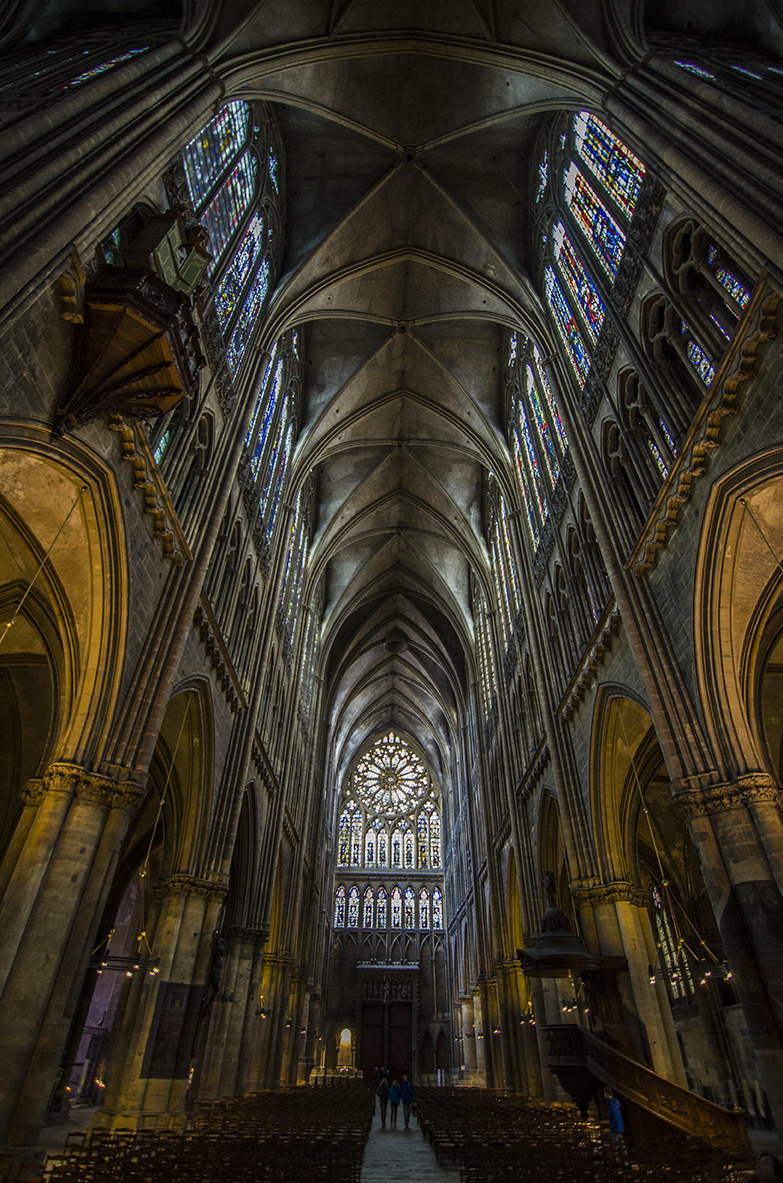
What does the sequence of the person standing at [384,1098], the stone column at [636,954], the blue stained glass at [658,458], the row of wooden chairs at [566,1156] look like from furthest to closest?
the person standing at [384,1098], the stone column at [636,954], the blue stained glass at [658,458], the row of wooden chairs at [566,1156]

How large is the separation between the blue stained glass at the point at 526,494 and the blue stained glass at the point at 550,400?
3.06 metres

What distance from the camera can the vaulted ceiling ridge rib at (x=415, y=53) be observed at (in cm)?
1297


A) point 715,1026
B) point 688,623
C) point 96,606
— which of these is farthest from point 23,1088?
point 715,1026

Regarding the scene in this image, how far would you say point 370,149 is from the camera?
18453 mm

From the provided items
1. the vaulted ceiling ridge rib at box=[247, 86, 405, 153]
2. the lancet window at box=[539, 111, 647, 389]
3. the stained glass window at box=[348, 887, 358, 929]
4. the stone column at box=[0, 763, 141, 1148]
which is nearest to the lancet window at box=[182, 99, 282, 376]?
→ the vaulted ceiling ridge rib at box=[247, 86, 405, 153]

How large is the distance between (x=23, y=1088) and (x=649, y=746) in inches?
475

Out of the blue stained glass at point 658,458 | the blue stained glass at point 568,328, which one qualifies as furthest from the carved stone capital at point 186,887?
the blue stained glass at point 568,328

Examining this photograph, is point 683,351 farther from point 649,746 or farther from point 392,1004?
point 392,1004

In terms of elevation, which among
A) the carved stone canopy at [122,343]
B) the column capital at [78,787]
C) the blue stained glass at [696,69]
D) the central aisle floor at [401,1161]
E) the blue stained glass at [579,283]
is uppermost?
the blue stained glass at [579,283]

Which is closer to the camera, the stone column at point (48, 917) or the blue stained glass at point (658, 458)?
the stone column at point (48, 917)

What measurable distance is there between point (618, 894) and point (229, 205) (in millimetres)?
17657

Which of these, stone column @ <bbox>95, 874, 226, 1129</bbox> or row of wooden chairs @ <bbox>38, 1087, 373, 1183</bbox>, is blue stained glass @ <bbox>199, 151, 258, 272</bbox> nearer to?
stone column @ <bbox>95, 874, 226, 1129</bbox>

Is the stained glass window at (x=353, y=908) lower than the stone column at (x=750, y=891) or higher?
higher

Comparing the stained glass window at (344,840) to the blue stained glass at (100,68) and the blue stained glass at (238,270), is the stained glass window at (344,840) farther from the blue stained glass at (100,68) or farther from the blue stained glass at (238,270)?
the blue stained glass at (100,68)
